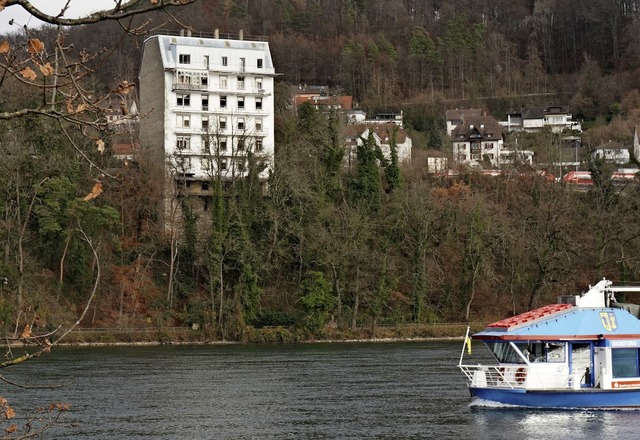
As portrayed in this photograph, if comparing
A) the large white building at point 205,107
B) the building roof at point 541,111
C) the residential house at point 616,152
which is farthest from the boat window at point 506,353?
the building roof at point 541,111

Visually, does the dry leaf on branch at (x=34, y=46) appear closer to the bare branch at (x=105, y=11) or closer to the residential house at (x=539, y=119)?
the bare branch at (x=105, y=11)

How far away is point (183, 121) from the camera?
105125 millimetres

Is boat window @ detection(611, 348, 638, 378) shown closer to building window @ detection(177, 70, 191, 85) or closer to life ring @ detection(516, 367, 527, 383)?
life ring @ detection(516, 367, 527, 383)

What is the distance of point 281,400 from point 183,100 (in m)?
62.1

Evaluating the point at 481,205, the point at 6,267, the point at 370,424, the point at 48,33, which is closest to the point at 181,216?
the point at 6,267

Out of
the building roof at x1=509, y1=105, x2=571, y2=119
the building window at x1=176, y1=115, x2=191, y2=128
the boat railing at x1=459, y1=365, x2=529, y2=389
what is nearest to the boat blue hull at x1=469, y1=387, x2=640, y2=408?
the boat railing at x1=459, y1=365, x2=529, y2=389

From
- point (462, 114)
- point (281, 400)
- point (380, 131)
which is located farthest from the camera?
point (462, 114)

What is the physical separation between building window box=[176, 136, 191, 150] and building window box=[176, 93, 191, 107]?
3381mm

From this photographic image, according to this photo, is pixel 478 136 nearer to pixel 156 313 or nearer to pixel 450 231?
pixel 450 231

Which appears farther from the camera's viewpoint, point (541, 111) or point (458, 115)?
point (541, 111)

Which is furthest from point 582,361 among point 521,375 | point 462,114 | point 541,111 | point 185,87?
point 541,111

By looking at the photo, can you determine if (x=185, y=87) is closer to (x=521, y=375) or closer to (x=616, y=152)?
(x=616, y=152)

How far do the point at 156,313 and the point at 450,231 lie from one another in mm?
27971

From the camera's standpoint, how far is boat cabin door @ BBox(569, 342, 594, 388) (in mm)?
46188
